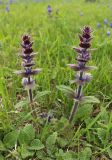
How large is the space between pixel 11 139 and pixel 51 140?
1.04 ft

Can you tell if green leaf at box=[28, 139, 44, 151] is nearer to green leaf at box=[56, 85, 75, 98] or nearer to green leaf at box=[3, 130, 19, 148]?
green leaf at box=[3, 130, 19, 148]

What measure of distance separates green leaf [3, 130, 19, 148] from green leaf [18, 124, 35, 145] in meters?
0.03

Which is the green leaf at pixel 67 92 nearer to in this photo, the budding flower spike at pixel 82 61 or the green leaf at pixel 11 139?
the budding flower spike at pixel 82 61

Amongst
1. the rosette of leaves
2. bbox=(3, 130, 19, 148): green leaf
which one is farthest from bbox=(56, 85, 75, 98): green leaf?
bbox=(3, 130, 19, 148): green leaf

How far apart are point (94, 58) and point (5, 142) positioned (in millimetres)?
1566

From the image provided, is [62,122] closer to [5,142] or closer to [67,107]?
[67,107]

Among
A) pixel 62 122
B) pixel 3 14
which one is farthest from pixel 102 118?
pixel 3 14

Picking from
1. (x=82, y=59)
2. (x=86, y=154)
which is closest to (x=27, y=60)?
(x=82, y=59)

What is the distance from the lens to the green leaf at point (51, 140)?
103 inches

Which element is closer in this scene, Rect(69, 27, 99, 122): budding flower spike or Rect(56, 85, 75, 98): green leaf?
Rect(69, 27, 99, 122): budding flower spike

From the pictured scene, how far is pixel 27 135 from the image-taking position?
8.72 ft

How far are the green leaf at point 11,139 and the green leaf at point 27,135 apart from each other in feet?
0.11

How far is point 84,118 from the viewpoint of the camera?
9.48ft

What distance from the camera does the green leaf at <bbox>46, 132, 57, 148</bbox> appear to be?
2.61 metres
